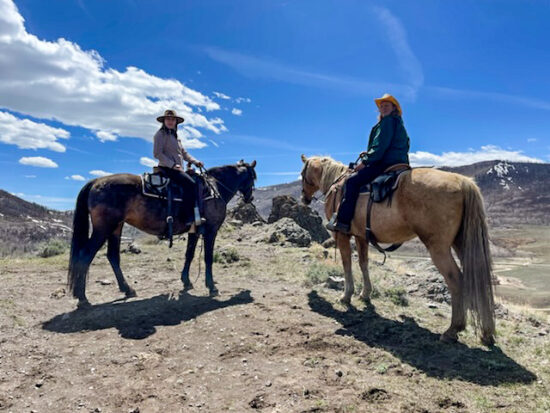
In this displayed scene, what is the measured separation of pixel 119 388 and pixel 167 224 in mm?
3672

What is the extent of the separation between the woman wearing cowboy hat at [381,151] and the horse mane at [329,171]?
1.30m

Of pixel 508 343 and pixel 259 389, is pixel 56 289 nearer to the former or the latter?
pixel 259 389

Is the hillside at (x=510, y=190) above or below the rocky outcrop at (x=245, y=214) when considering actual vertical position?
above

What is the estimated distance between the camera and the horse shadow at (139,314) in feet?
17.1

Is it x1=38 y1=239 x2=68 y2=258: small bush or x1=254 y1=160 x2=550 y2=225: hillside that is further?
x1=254 y1=160 x2=550 y2=225: hillside

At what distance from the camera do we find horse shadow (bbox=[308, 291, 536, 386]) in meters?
3.76

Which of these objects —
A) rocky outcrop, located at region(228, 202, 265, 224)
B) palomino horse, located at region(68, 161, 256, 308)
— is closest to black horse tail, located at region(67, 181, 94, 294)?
palomino horse, located at region(68, 161, 256, 308)

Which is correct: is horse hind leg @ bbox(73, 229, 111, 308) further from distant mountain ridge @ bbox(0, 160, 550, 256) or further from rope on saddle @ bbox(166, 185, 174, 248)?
distant mountain ridge @ bbox(0, 160, 550, 256)

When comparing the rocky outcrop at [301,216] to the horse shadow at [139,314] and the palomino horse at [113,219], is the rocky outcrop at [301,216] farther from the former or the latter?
the horse shadow at [139,314]

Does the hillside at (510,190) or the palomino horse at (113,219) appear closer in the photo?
the palomino horse at (113,219)

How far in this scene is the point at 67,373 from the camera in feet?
12.8

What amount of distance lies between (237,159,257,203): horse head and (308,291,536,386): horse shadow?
12.4ft

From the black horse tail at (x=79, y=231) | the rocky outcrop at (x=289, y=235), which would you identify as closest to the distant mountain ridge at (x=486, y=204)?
the rocky outcrop at (x=289, y=235)

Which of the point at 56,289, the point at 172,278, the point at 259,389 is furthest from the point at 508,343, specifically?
the point at 56,289
